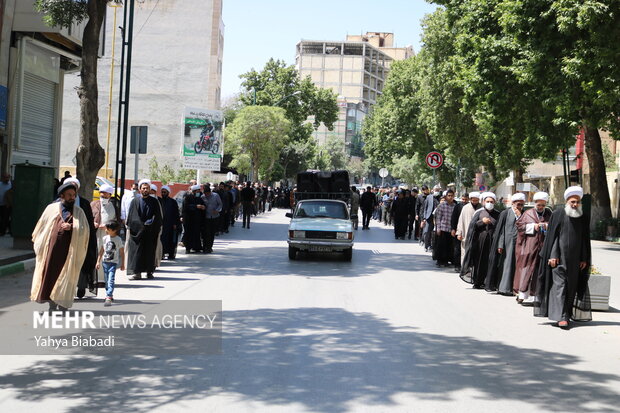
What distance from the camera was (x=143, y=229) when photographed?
1323 cm

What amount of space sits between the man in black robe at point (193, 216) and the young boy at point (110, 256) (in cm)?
814

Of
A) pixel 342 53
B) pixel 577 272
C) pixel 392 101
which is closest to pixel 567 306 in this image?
pixel 577 272

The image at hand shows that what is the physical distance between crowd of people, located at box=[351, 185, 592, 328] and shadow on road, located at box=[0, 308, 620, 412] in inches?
85.2

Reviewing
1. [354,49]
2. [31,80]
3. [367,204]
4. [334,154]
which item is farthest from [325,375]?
[354,49]

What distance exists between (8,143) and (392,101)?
3776 cm

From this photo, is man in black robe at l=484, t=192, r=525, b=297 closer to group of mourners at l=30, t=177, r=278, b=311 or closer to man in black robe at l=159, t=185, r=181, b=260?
group of mourners at l=30, t=177, r=278, b=311

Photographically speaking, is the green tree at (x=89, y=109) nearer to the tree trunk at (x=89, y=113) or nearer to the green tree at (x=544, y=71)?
the tree trunk at (x=89, y=113)

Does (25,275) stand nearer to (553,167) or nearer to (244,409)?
(244,409)

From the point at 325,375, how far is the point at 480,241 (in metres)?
8.07

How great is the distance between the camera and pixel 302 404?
18.4ft

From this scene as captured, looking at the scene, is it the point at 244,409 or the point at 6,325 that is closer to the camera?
the point at 244,409

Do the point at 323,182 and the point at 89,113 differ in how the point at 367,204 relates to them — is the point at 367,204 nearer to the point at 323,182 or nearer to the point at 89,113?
the point at 323,182

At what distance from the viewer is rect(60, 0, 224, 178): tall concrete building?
54.9 meters

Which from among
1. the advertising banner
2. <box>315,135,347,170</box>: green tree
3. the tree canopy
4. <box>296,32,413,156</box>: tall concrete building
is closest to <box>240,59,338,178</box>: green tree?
the tree canopy
